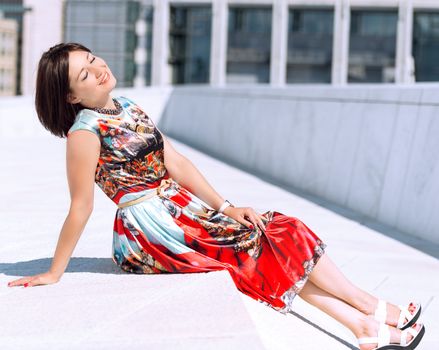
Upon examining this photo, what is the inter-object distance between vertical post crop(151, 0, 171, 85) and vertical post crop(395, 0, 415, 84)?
56.3ft

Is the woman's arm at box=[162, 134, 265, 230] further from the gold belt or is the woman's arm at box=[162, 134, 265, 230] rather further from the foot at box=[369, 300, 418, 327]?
the foot at box=[369, 300, 418, 327]

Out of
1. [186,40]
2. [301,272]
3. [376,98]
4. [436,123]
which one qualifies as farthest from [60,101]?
[186,40]

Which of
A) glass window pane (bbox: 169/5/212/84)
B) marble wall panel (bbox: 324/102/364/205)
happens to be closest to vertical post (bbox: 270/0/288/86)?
glass window pane (bbox: 169/5/212/84)

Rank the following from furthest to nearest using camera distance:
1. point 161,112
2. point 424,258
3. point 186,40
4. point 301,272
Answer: point 186,40
point 161,112
point 424,258
point 301,272

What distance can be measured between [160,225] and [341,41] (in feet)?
196

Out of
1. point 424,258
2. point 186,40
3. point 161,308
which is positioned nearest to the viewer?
point 161,308

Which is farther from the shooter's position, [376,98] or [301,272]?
[376,98]

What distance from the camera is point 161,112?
2420 centimetres

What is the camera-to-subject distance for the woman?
4.28 meters

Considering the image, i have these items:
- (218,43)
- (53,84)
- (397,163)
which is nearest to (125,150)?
(53,84)

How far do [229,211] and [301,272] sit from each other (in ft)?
1.74

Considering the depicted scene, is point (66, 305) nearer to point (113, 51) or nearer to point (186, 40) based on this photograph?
point (186, 40)

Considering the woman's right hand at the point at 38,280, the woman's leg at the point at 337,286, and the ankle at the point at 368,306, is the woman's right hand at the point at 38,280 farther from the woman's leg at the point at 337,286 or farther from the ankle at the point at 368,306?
the ankle at the point at 368,306

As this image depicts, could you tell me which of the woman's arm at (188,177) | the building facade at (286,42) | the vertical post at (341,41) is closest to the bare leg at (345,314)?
the woman's arm at (188,177)
